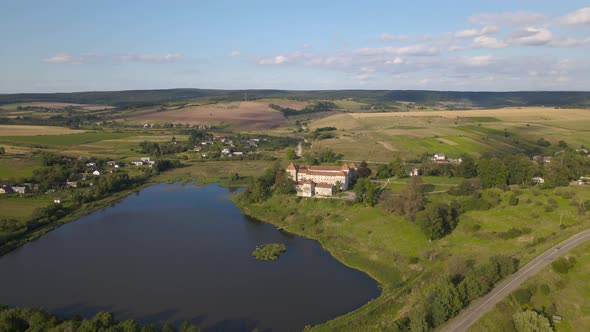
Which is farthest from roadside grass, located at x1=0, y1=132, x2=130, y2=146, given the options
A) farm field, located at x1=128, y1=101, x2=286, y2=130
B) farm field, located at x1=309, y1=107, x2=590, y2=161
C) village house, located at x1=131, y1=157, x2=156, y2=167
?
farm field, located at x1=309, y1=107, x2=590, y2=161

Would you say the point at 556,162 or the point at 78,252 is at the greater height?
the point at 556,162

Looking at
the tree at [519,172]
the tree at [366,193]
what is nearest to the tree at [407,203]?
the tree at [366,193]

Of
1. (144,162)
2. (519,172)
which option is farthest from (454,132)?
(144,162)

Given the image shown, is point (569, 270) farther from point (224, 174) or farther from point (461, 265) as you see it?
point (224, 174)

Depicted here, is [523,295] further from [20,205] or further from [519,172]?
[20,205]

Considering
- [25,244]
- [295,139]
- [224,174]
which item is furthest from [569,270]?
[295,139]
